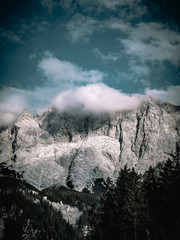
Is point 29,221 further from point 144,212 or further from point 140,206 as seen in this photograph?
point 140,206

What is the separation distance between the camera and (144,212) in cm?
2552

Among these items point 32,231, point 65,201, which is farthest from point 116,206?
point 65,201

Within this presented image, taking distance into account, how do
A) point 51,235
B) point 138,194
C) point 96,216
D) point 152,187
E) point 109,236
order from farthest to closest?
point 51,235
point 96,216
point 152,187
point 109,236
point 138,194

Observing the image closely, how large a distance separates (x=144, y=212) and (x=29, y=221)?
113591mm

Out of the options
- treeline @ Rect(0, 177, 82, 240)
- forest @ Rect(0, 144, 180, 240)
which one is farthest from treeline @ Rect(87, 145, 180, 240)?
treeline @ Rect(0, 177, 82, 240)

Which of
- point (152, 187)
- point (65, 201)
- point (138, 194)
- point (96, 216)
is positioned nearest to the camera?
point (138, 194)

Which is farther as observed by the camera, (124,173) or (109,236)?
(124,173)

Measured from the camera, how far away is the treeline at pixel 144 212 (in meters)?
24.4

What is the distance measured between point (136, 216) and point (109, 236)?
6.24 metres

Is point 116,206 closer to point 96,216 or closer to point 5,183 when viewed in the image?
point 96,216

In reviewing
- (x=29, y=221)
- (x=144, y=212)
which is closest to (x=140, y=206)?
(x=144, y=212)

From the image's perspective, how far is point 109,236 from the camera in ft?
94.2

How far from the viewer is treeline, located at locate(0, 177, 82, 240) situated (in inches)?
4136

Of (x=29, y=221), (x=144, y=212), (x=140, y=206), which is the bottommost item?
(x=29, y=221)
